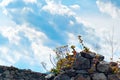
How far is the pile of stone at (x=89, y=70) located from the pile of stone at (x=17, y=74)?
1052 cm

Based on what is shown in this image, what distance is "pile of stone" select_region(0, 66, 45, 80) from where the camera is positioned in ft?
72.6

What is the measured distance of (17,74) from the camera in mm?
22578

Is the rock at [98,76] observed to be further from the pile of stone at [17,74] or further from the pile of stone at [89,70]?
the pile of stone at [17,74]

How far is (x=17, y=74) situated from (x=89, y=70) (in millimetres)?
11156

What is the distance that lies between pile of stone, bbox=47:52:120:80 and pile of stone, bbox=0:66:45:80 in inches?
414

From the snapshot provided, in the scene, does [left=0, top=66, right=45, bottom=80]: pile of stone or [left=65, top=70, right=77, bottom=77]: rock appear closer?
[left=65, top=70, right=77, bottom=77]: rock

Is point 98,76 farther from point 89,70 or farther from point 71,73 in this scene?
point 71,73

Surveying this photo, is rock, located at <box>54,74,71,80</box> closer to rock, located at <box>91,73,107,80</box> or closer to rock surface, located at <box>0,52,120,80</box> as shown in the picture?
rock surface, located at <box>0,52,120,80</box>

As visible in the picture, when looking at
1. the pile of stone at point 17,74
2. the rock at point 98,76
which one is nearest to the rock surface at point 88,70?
the rock at point 98,76

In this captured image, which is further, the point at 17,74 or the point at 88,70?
the point at 17,74

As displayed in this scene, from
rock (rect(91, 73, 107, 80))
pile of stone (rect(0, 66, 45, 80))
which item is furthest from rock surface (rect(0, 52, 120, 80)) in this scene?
pile of stone (rect(0, 66, 45, 80))

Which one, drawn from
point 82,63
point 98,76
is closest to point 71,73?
point 82,63

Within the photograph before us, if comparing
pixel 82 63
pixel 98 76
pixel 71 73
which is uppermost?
pixel 82 63

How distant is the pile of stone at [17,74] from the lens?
22.1 metres
